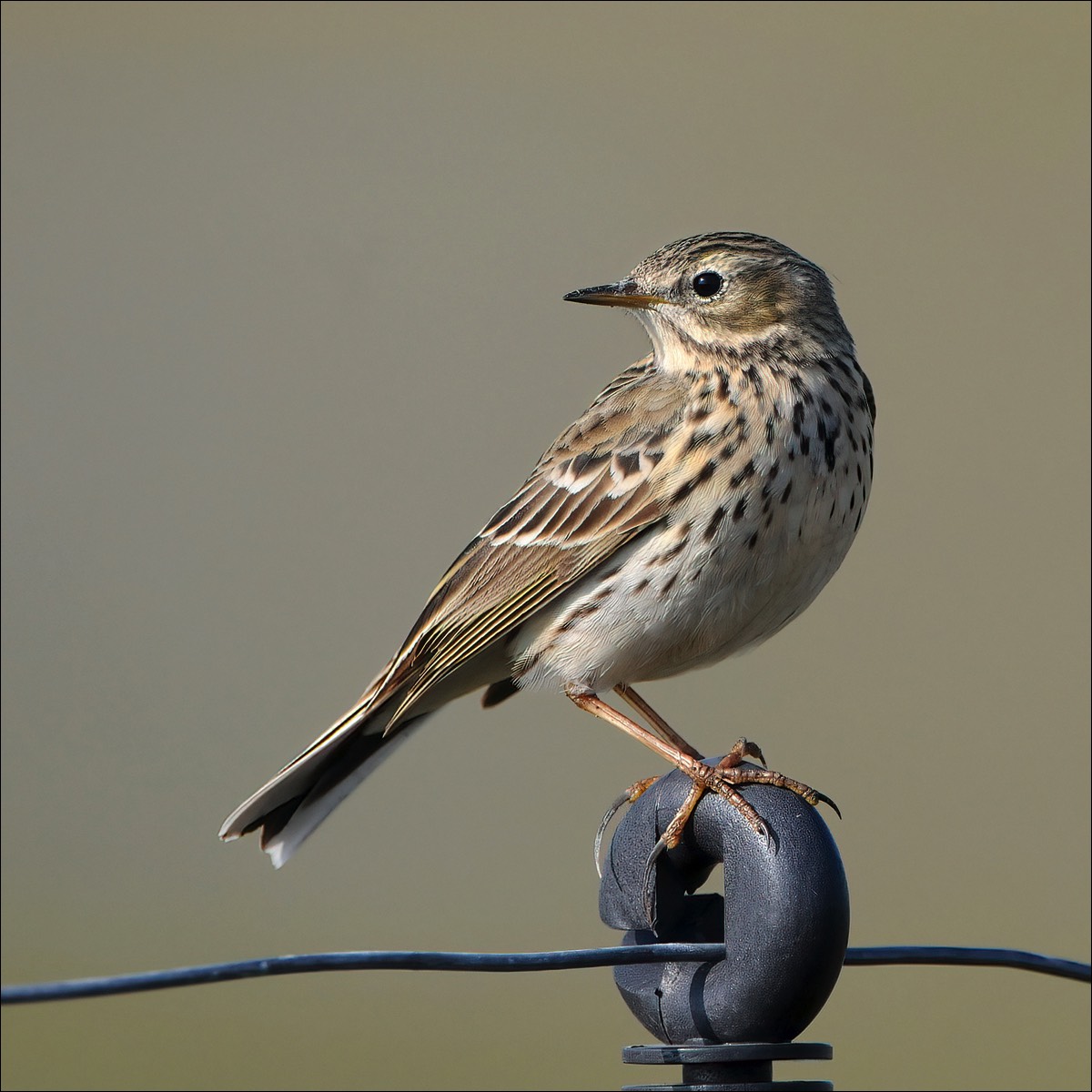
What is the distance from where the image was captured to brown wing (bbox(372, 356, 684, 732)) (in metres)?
4.96

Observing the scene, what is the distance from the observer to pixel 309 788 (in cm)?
515

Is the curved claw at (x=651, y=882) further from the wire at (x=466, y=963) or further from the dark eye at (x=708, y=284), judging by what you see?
the dark eye at (x=708, y=284)

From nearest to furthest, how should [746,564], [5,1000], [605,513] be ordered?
[5,1000] < [746,564] < [605,513]

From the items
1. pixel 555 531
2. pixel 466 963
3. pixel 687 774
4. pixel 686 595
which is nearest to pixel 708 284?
pixel 555 531

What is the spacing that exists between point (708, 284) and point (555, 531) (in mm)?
1125

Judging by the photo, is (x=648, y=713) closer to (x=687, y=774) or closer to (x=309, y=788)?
(x=309, y=788)

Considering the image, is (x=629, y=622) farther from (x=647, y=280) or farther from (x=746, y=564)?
(x=647, y=280)

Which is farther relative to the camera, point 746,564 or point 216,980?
point 746,564

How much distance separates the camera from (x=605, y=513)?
16.4ft

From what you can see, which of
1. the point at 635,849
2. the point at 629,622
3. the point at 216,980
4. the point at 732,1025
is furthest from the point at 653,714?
the point at 216,980

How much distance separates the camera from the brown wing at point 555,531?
4965 mm

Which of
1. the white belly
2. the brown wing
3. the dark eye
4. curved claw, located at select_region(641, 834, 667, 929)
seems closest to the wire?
curved claw, located at select_region(641, 834, 667, 929)

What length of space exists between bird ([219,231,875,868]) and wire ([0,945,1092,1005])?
4.46 ft

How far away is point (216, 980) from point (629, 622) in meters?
2.82
